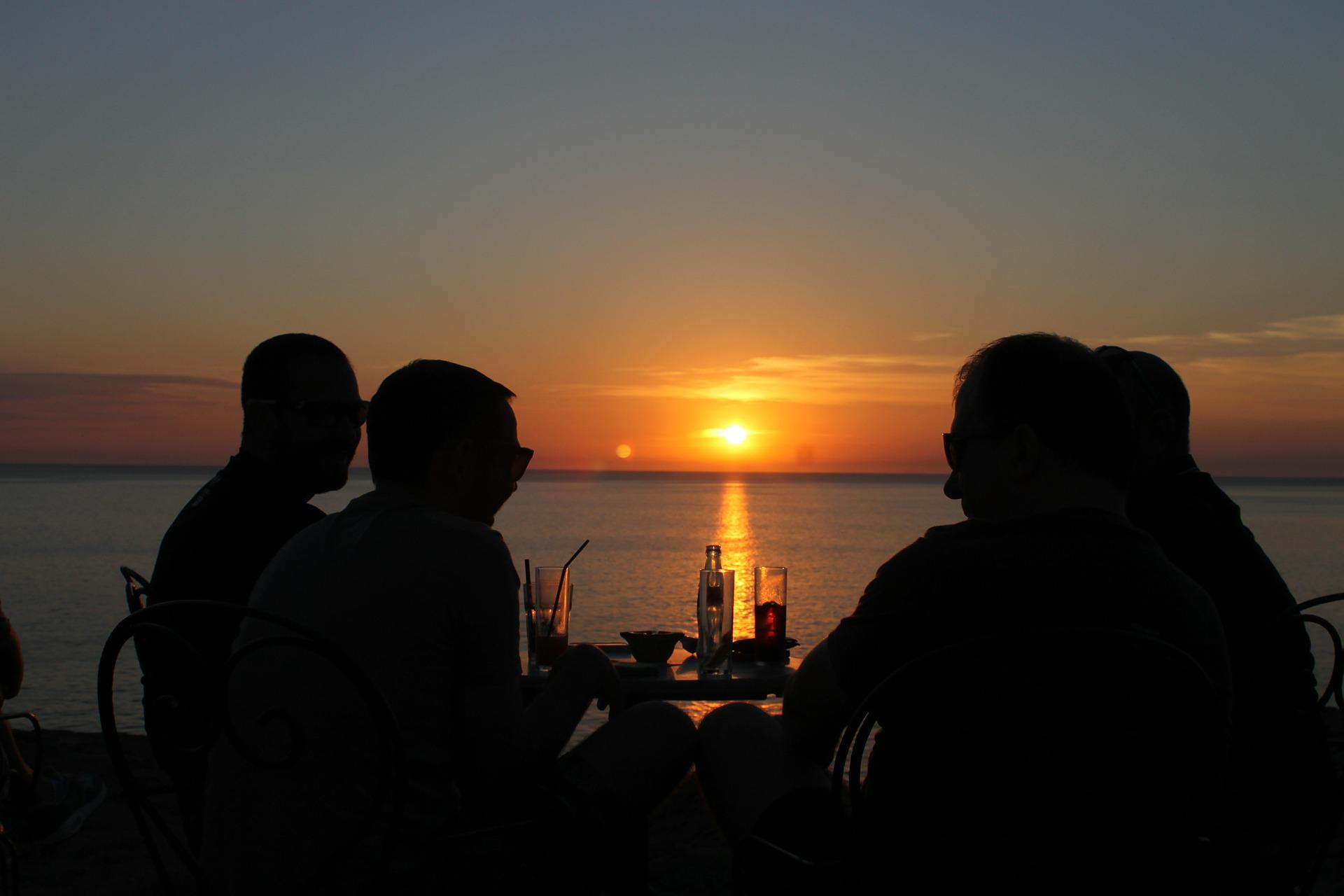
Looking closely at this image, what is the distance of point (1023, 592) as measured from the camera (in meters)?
1.58

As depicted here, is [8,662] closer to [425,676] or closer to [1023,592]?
[425,676]

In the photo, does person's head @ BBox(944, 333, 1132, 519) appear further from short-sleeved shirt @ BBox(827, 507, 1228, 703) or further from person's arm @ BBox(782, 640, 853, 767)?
person's arm @ BBox(782, 640, 853, 767)

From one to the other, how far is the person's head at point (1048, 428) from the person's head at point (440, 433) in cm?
92

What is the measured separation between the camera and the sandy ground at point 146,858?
4.41 metres

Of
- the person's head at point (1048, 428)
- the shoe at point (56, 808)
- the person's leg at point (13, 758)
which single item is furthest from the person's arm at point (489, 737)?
the shoe at point (56, 808)

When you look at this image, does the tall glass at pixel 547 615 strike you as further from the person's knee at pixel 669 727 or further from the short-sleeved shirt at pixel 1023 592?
the short-sleeved shirt at pixel 1023 592

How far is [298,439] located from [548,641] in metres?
0.91

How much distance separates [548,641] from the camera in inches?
128

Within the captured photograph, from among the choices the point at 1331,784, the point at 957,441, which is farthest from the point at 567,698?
the point at 1331,784

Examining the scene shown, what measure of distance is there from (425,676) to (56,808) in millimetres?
4104

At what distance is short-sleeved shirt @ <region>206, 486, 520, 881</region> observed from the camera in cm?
196

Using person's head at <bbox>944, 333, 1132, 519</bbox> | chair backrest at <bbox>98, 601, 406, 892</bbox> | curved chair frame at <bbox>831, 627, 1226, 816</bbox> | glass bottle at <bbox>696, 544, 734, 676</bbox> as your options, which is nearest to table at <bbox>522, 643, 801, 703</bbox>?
glass bottle at <bbox>696, 544, 734, 676</bbox>

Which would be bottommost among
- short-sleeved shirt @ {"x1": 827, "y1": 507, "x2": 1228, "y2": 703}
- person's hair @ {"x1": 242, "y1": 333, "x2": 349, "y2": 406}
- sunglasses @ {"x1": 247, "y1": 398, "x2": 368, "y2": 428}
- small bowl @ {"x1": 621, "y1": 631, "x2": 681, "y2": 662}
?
small bowl @ {"x1": 621, "y1": 631, "x2": 681, "y2": 662}

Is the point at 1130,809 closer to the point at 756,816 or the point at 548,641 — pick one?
the point at 756,816
